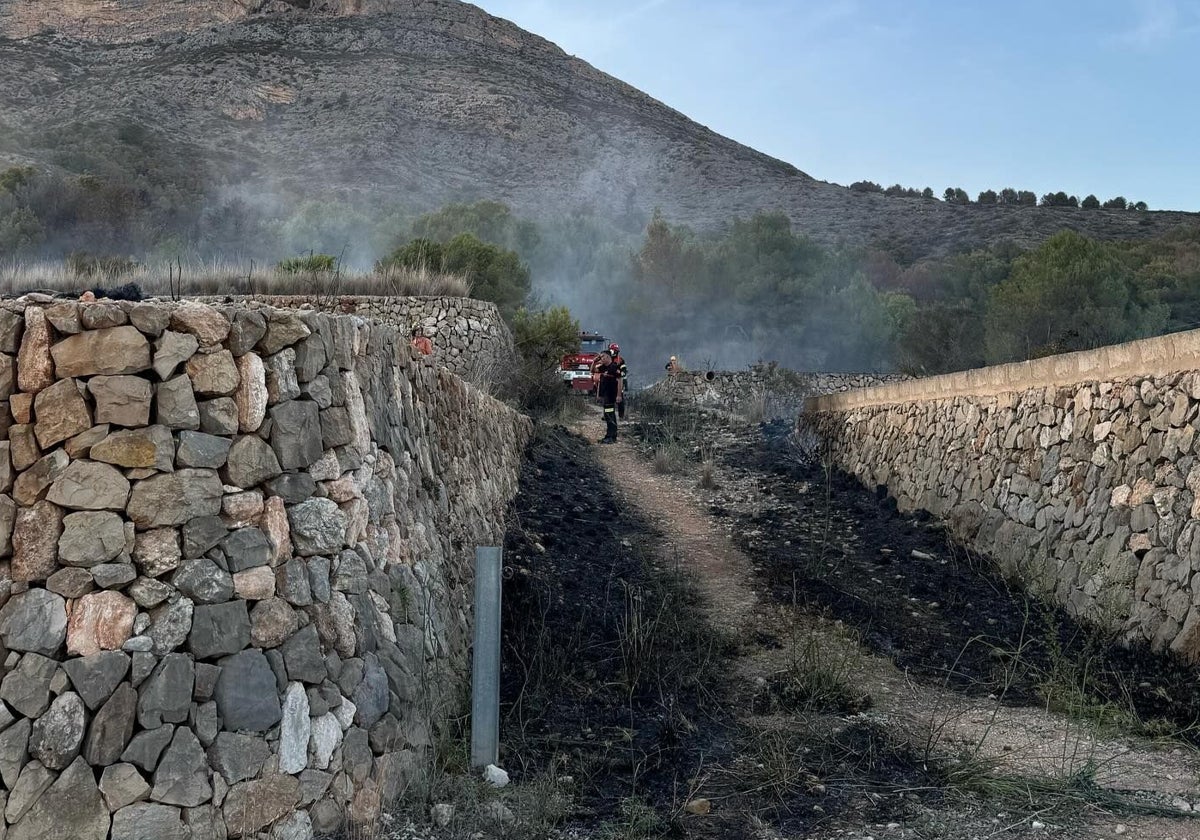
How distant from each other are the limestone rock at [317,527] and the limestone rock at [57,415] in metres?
1.03

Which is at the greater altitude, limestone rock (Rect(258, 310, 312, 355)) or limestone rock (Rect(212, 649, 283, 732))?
limestone rock (Rect(258, 310, 312, 355))

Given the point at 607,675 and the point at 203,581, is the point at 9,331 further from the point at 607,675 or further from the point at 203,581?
the point at 607,675

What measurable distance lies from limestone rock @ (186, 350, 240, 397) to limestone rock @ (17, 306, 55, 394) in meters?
0.58

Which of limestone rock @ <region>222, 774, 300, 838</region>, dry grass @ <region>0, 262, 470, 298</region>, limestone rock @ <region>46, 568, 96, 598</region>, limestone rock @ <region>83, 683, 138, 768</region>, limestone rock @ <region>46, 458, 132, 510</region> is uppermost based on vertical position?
dry grass @ <region>0, 262, 470, 298</region>

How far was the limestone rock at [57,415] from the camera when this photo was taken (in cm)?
451

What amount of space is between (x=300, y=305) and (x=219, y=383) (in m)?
13.8

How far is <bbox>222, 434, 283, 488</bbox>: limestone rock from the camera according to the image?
4832 mm

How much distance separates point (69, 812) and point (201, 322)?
2161 mm

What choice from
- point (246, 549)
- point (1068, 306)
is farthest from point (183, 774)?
point (1068, 306)

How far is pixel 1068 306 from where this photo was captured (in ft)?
101

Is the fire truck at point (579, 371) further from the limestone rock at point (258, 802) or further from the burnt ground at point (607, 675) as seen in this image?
the limestone rock at point (258, 802)

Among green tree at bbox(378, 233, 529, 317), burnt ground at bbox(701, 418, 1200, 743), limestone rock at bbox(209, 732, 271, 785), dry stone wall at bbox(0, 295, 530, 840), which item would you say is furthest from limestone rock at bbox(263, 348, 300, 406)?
green tree at bbox(378, 233, 529, 317)

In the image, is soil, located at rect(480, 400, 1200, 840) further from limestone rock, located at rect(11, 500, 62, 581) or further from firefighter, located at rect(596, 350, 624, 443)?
firefighter, located at rect(596, 350, 624, 443)

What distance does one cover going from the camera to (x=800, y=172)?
7231 cm
